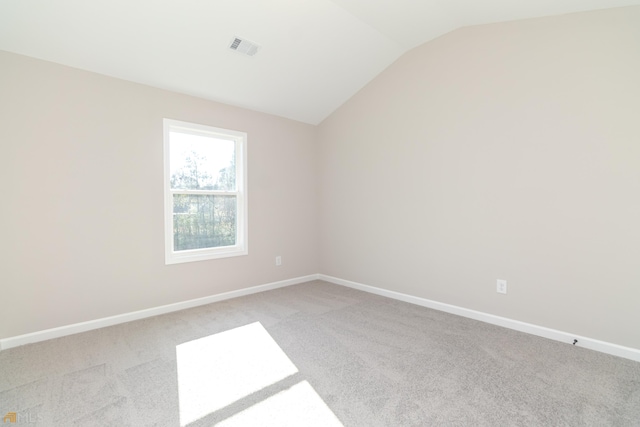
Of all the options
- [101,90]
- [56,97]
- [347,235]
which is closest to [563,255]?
[347,235]

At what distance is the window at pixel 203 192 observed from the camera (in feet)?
10.9

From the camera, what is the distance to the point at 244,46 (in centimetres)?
289

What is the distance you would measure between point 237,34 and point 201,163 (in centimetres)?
147

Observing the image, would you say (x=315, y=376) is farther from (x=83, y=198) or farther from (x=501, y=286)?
(x=83, y=198)

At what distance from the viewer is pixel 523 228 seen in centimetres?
270

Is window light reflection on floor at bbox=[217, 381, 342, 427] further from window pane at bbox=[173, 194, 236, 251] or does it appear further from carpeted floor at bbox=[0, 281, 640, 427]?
window pane at bbox=[173, 194, 236, 251]

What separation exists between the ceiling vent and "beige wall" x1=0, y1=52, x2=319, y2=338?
2.77 ft

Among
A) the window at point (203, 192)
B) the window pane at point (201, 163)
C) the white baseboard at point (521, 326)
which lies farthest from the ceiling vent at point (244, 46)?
the white baseboard at point (521, 326)

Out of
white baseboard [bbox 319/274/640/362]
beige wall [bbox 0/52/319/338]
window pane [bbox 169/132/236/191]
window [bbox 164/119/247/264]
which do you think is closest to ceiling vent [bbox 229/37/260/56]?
beige wall [bbox 0/52/319/338]

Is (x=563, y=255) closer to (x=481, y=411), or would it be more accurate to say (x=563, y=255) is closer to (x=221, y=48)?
(x=481, y=411)

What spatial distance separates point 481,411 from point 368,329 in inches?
47.6

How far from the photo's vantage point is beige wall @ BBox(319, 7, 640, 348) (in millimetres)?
2258

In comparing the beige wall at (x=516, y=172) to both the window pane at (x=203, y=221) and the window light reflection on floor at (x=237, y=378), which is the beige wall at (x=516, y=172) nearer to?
the window pane at (x=203, y=221)

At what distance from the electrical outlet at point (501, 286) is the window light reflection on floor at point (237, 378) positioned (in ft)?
6.68
